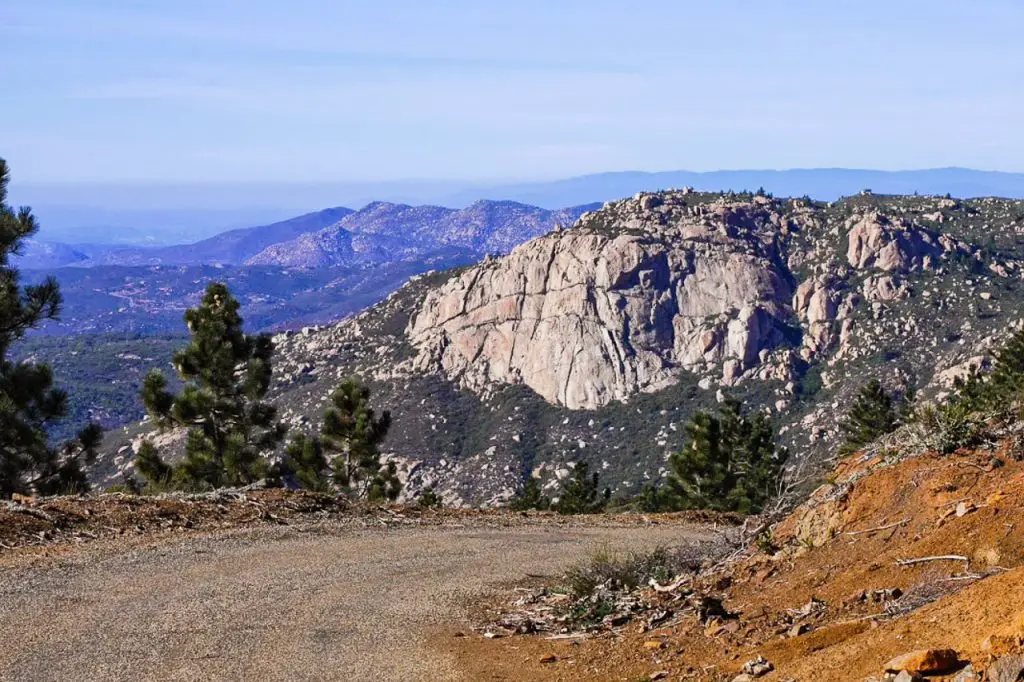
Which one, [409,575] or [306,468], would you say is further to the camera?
[306,468]

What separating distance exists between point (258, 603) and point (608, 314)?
462 feet

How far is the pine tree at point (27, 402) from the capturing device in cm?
2019

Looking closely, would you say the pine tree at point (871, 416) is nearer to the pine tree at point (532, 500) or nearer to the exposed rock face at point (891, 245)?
the pine tree at point (532, 500)

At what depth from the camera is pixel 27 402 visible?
854 inches

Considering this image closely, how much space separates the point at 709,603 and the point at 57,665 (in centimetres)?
627

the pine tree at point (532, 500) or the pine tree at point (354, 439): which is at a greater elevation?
the pine tree at point (354, 439)

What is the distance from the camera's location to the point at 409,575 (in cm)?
1348

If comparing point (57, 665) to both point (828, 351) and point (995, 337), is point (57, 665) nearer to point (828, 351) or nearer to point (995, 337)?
point (995, 337)

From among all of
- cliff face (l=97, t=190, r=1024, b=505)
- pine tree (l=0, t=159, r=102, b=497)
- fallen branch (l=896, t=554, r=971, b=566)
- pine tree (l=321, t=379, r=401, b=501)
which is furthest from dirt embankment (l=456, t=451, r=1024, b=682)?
cliff face (l=97, t=190, r=1024, b=505)

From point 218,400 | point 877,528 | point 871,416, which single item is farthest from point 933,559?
point 871,416

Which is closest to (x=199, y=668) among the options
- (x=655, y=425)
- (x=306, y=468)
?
(x=306, y=468)

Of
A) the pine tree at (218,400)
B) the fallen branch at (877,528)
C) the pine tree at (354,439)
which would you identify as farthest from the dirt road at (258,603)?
the pine tree at (354,439)

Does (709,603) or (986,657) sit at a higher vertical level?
(986,657)

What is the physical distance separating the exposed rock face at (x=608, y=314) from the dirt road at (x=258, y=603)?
124 meters
